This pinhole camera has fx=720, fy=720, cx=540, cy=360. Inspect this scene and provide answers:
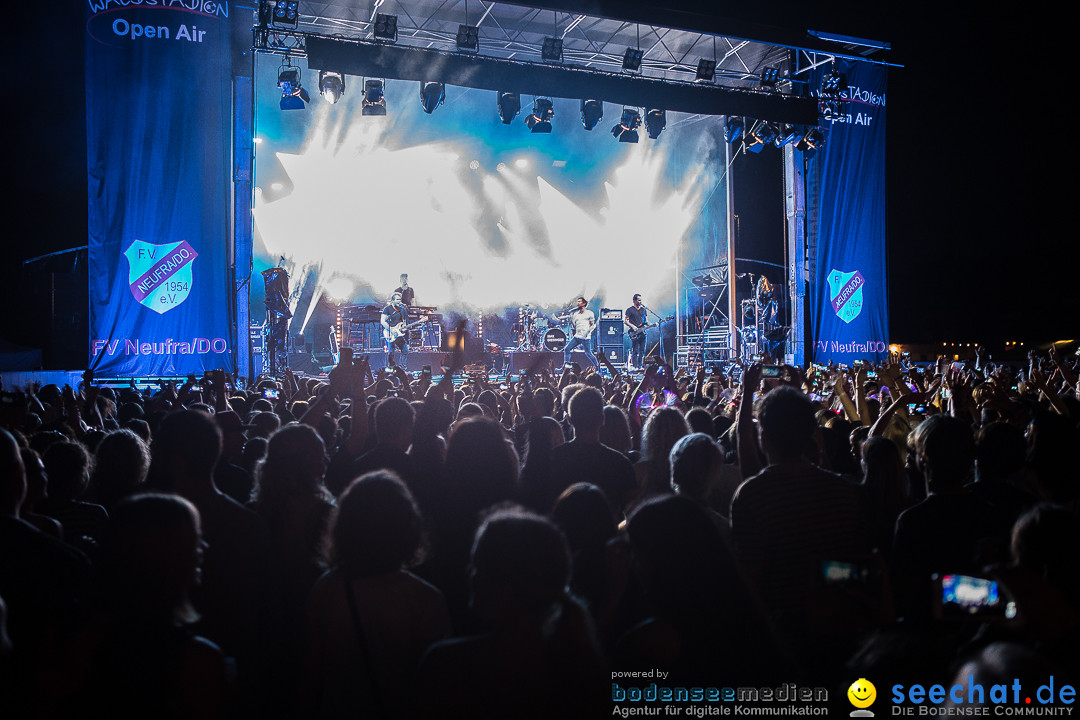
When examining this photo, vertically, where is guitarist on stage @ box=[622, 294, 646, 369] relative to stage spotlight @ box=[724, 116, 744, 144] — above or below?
below

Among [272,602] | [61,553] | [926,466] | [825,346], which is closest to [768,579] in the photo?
[926,466]

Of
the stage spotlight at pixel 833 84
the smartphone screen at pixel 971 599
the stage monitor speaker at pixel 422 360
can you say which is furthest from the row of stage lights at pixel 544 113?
the smartphone screen at pixel 971 599

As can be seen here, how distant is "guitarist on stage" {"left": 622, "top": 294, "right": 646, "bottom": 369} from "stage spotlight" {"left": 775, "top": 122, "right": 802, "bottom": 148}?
510 centimetres

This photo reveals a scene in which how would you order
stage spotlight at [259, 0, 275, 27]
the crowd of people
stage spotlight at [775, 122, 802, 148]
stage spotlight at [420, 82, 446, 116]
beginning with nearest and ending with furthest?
1. the crowd of people
2. stage spotlight at [259, 0, 275, 27]
3. stage spotlight at [420, 82, 446, 116]
4. stage spotlight at [775, 122, 802, 148]

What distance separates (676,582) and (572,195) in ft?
58.6

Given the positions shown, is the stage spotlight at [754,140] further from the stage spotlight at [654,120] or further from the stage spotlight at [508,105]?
the stage spotlight at [508,105]

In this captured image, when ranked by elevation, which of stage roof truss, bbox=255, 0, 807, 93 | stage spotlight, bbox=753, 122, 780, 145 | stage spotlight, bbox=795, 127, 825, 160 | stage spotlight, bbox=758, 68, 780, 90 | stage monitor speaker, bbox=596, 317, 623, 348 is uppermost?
stage roof truss, bbox=255, 0, 807, 93

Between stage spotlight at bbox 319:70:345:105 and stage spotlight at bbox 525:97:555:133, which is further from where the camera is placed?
stage spotlight at bbox 525:97:555:133

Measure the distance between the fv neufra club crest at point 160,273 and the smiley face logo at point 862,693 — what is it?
1057cm

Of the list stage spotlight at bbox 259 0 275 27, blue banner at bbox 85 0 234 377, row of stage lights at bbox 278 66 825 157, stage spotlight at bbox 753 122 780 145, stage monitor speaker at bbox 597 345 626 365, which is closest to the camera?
blue banner at bbox 85 0 234 377

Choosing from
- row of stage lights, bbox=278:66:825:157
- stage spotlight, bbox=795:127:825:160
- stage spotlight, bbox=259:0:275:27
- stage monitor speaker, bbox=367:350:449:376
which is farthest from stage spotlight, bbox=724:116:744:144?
stage spotlight, bbox=259:0:275:27

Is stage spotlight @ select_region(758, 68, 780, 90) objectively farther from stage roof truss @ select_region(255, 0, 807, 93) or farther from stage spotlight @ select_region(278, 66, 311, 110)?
stage spotlight @ select_region(278, 66, 311, 110)

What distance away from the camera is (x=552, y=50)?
11.4 meters

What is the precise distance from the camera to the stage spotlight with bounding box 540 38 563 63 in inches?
448
